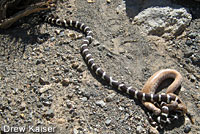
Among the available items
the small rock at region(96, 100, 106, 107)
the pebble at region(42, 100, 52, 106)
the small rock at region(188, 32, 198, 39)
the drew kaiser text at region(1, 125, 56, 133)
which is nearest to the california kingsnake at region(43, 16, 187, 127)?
the small rock at region(96, 100, 106, 107)

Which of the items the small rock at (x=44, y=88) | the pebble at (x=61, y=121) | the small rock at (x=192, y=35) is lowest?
the pebble at (x=61, y=121)

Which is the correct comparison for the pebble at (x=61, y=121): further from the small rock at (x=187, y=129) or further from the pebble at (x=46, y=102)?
the small rock at (x=187, y=129)

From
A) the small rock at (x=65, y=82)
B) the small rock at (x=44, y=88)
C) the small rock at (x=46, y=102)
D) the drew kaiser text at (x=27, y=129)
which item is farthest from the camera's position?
the small rock at (x=65, y=82)

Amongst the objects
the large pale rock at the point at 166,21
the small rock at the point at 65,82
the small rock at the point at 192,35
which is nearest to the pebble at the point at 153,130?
the small rock at the point at 65,82

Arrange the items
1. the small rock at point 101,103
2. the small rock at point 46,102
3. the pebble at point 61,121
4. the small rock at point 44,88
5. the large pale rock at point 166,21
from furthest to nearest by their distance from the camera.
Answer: the large pale rock at point 166,21 < the small rock at point 44,88 < the small rock at point 101,103 < the small rock at point 46,102 < the pebble at point 61,121

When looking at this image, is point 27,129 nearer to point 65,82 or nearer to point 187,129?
point 65,82

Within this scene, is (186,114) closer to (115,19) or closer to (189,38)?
(189,38)

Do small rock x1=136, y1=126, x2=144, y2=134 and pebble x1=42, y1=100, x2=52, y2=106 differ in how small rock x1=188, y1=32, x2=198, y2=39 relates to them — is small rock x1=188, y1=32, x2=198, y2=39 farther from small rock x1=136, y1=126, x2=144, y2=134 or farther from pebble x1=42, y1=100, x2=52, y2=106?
pebble x1=42, y1=100, x2=52, y2=106

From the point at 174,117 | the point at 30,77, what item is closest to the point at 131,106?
the point at 174,117
